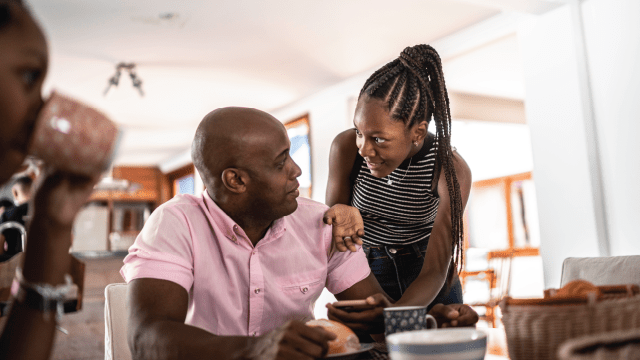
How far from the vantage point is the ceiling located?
13.4ft

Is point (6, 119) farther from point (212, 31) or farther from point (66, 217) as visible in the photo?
point (212, 31)

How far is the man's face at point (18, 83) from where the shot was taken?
586 mm

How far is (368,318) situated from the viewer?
119cm

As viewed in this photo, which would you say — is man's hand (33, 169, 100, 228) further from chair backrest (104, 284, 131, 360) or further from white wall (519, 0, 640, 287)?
white wall (519, 0, 640, 287)

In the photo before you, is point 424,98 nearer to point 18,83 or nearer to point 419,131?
point 419,131

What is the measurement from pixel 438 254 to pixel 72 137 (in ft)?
4.09

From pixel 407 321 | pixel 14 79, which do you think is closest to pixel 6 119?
pixel 14 79

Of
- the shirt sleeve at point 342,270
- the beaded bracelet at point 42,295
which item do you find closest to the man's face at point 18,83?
the beaded bracelet at point 42,295

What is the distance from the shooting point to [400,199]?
1936mm

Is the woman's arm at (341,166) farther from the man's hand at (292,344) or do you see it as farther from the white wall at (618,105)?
the white wall at (618,105)

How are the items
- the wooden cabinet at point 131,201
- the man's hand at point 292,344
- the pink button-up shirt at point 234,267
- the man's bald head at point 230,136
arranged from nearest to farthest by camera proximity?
the man's hand at point 292,344 < the pink button-up shirt at point 234,267 < the man's bald head at point 230,136 < the wooden cabinet at point 131,201

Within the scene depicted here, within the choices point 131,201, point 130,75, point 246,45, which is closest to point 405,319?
point 246,45

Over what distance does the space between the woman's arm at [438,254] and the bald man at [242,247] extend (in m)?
0.12

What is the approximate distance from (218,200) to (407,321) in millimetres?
674
